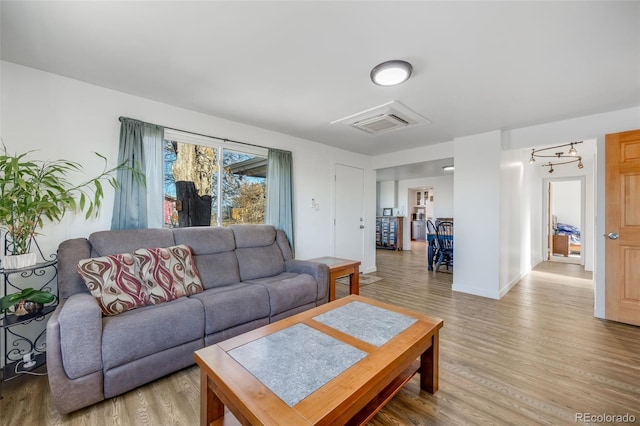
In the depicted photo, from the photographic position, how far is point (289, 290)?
2.52 meters

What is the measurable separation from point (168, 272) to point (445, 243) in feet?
15.7

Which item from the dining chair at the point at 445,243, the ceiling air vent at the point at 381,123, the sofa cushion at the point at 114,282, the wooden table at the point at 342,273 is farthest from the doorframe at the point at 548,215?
the sofa cushion at the point at 114,282

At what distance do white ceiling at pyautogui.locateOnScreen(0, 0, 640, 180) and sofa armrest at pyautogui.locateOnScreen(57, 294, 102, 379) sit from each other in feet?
5.60

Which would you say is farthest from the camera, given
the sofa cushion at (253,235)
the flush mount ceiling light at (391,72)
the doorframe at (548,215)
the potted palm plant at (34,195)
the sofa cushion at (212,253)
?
the doorframe at (548,215)

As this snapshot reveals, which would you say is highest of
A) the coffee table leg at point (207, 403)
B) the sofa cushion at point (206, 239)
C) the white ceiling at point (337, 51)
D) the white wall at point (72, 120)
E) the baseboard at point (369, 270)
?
the white ceiling at point (337, 51)

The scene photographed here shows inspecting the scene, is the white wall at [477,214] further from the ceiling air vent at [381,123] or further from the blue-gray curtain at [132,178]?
the blue-gray curtain at [132,178]

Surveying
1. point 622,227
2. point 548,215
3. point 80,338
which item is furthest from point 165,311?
point 548,215

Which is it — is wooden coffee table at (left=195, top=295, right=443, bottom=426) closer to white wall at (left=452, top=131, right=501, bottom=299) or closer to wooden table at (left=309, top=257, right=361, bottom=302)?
wooden table at (left=309, top=257, right=361, bottom=302)

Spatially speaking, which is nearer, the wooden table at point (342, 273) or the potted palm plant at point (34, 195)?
the potted palm plant at point (34, 195)

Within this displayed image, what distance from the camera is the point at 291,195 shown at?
145 inches

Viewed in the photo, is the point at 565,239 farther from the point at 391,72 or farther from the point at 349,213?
the point at 391,72

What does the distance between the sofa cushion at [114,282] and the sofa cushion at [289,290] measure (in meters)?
0.98

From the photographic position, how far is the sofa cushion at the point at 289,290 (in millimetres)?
2414

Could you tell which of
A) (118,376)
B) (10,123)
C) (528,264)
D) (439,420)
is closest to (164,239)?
(118,376)
